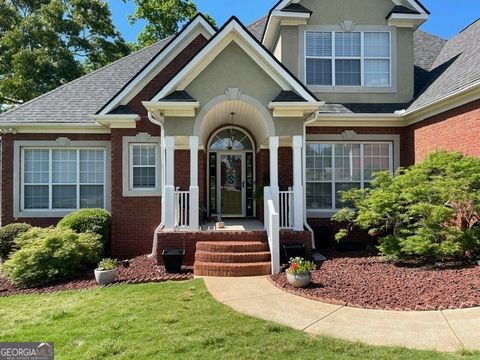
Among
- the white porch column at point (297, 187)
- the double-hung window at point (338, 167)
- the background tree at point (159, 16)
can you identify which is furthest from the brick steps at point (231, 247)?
the background tree at point (159, 16)

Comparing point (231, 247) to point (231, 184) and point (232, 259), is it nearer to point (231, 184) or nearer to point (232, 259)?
point (232, 259)

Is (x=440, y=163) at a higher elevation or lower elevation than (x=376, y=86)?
lower

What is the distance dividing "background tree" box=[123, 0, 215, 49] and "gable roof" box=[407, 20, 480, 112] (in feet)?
65.3

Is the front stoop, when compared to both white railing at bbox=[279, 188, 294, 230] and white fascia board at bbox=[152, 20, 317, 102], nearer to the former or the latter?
white railing at bbox=[279, 188, 294, 230]

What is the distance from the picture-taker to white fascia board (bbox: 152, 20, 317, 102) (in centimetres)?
948

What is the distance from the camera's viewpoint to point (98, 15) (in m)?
25.7

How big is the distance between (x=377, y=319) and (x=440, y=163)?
5.04m

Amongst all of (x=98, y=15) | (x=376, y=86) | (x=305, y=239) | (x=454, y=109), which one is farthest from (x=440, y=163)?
(x=98, y=15)

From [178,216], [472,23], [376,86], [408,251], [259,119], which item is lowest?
[408,251]

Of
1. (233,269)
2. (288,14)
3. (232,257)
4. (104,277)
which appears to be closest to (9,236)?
(104,277)

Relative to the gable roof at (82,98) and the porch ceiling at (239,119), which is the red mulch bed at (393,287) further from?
the gable roof at (82,98)

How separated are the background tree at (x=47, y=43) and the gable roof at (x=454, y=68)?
19.9 meters

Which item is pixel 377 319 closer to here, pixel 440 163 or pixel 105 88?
pixel 440 163

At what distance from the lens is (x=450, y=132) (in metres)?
9.91
